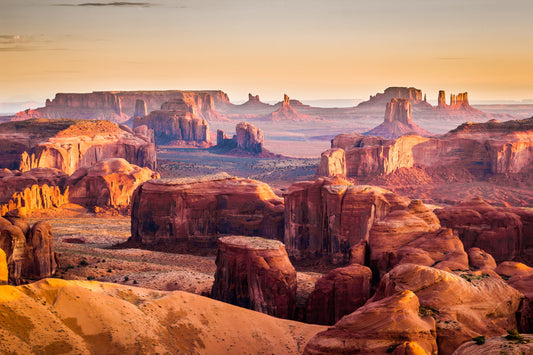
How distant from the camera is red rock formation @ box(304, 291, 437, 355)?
24781 millimetres

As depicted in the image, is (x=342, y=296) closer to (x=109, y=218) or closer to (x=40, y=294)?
(x=40, y=294)

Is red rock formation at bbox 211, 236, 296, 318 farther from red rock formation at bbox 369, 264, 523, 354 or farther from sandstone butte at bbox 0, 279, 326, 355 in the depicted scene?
red rock formation at bbox 369, 264, 523, 354

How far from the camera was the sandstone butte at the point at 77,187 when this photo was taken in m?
82.4

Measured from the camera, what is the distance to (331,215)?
189 ft

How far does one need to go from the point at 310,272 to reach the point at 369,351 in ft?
94.2

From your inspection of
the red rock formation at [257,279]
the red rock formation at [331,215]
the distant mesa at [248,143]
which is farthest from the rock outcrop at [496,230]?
the distant mesa at [248,143]

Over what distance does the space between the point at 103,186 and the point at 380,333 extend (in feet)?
230

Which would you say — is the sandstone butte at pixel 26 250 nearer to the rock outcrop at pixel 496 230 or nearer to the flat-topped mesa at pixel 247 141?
the rock outcrop at pixel 496 230

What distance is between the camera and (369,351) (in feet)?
80.7

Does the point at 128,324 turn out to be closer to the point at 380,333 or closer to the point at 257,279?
the point at 380,333

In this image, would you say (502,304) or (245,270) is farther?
(245,270)

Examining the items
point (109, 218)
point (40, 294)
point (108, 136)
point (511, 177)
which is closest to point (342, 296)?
point (40, 294)

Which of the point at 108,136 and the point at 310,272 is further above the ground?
the point at 108,136

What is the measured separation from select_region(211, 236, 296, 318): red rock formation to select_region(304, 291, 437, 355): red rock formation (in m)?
14.7
